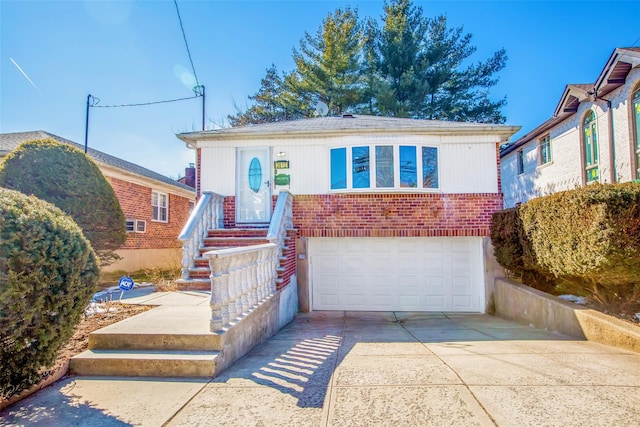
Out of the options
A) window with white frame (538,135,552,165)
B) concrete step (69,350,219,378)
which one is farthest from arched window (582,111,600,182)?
concrete step (69,350,219,378)

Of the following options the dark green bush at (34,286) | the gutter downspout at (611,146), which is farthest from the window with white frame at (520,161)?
the dark green bush at (34,286)

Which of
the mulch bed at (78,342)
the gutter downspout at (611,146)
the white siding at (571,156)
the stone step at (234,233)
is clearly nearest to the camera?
the mulch bed at (78,342)

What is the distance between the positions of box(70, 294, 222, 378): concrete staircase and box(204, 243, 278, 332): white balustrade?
0.28m

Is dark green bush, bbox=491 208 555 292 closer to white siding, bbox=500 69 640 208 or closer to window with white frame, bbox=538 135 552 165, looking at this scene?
white siding, bbox=500 69 640 208

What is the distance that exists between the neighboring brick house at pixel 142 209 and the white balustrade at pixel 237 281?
21.1ft

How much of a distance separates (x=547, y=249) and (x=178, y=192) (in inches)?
575

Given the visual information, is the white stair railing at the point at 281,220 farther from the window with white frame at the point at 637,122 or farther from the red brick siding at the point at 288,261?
the window with white frame at the point at 637,122

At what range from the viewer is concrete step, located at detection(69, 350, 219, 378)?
3.38m

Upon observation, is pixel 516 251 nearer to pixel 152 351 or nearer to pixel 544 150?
pixel 152 351

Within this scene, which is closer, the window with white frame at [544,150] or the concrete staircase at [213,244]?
the concrete staircase at [213,244]

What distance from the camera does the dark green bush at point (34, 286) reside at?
8.56ft

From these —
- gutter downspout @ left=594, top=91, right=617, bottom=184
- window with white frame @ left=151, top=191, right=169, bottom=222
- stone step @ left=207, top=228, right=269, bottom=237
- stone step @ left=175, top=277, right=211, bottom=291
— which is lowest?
stone step @ left=175, top=277, right=211, bottom=291

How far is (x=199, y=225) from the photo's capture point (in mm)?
7109

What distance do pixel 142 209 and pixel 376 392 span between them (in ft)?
41.4
